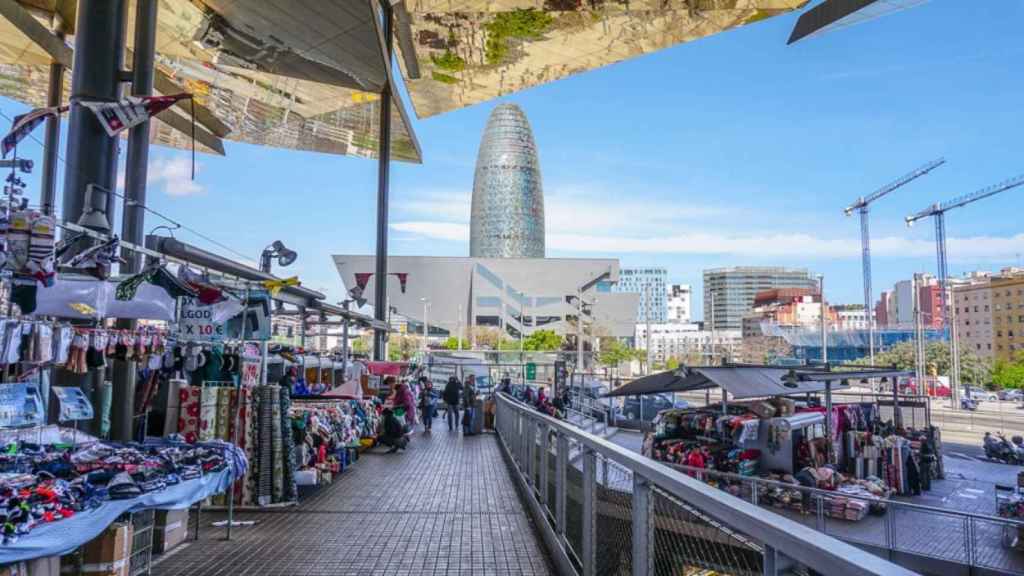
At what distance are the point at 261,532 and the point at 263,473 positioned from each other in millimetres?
1095

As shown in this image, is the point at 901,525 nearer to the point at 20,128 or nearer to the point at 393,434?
the point at 393,434

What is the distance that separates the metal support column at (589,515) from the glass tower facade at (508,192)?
112 m

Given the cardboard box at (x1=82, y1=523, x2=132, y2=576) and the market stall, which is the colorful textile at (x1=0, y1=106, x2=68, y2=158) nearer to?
the cardboard box at (x1=82, y1=523, x2=132, y2=576)

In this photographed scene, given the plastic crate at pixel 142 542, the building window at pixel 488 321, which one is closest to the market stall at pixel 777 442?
the plastic crate at pixel 142 542

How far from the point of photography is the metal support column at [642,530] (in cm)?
286

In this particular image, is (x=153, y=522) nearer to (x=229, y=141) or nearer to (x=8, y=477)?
(x=8, y=477)

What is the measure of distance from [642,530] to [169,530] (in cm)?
432

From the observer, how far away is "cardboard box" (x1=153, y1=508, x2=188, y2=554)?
17.6 ft

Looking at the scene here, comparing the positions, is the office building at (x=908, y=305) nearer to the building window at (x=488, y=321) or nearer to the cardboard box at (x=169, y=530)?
the building window at (x=488, y=321)

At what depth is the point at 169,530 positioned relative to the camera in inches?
217

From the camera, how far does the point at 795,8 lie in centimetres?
2308

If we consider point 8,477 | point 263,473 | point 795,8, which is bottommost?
point 263,473

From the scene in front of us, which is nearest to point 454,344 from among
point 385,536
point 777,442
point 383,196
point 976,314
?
point 383,196

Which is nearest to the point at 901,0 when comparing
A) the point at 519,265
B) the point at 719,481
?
the point at 719,481
